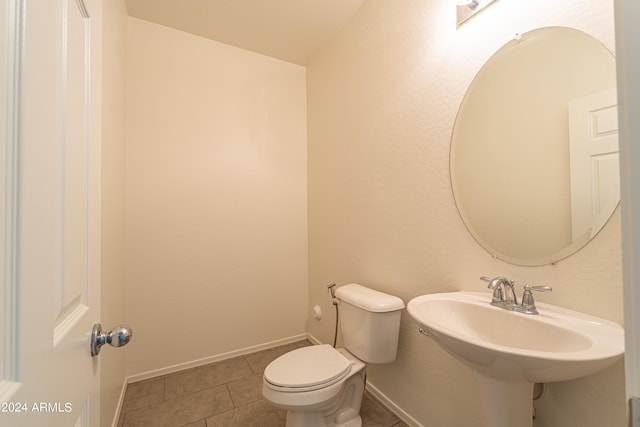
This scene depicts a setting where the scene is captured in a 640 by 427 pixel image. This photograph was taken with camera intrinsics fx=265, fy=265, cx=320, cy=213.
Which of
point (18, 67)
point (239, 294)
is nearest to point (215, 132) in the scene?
point (239, 294)

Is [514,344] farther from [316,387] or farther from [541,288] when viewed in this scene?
[316,387]

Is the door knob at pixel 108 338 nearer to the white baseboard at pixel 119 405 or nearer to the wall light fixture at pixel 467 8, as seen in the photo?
the white baseboard at pixel 119 405

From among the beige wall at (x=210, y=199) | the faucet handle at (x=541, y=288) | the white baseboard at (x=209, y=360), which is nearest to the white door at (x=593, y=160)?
the faucet handle at (x=541, y=288)

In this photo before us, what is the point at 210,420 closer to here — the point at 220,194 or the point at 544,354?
the point at 220,194

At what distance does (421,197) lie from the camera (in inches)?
54.6

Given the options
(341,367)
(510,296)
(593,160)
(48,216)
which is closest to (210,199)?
(341,367)

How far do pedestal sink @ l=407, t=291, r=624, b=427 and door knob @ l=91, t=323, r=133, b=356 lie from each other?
84cm

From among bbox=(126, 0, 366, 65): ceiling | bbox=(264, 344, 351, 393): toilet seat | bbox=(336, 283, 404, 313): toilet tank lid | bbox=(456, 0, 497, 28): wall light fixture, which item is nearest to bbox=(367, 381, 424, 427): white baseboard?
bbox=(264, 344, 351, 393): toilet seat

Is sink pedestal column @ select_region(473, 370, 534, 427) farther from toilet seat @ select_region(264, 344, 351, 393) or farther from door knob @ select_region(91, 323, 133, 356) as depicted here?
door knob @ select_region(91, 323, 133, 356)

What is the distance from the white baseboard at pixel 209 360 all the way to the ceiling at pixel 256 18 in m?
2.52

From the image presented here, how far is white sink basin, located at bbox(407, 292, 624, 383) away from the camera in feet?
2.13

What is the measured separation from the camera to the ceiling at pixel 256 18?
5.79 ft

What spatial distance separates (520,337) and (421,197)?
717mm

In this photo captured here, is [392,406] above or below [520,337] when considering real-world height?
below
